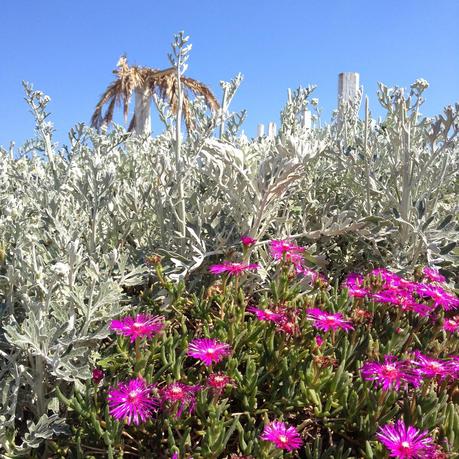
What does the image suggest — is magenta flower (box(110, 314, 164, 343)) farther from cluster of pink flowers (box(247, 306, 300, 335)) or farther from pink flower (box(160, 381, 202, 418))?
cluster of pink flowers (box(247, 306, 300, 335))

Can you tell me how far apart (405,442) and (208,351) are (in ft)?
1.80

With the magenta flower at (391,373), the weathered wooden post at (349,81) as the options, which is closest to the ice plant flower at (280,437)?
the magenta flower at (391,373)

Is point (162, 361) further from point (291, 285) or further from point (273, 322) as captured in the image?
point (291, 285)

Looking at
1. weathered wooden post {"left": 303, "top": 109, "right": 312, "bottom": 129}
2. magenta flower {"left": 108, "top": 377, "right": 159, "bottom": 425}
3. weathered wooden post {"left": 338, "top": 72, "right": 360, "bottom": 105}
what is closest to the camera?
magenta flower {"left": 108, "top": 377, "right": 159, "bottom": 425}

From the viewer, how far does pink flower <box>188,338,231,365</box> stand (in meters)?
1.48

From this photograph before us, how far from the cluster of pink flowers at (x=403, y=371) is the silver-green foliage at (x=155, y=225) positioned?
0.77 m

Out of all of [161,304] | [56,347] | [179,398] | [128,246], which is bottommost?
[179,398]

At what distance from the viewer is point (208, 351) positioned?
1.51 m

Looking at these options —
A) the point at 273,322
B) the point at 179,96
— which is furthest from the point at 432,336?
the point at 179,96

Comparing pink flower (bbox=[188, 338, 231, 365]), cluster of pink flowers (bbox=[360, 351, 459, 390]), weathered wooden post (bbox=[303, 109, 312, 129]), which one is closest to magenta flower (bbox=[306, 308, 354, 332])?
cluster of pink flowers (bbox=[360, 351, 459, 390])

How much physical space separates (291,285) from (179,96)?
904mm

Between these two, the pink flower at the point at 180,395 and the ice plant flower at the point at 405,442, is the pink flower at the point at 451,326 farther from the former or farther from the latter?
the pink flower at the point at 180,395

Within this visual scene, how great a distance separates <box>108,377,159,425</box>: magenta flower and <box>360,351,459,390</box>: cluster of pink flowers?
0.57 metres

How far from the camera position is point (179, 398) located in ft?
4.57
